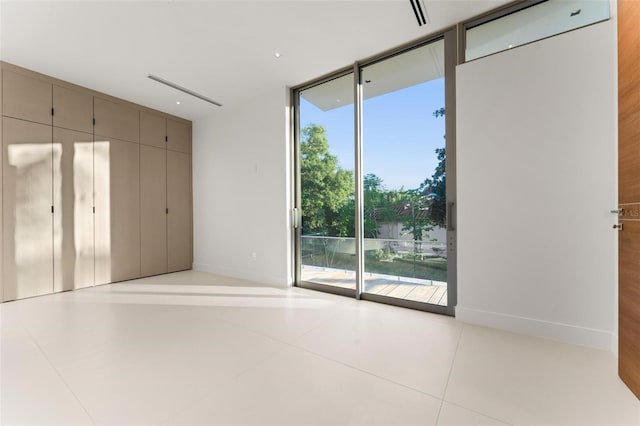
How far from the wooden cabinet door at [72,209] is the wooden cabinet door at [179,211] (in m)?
1.25

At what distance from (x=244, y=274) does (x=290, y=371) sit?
3.12 meters

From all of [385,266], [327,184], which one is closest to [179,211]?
[327,184]

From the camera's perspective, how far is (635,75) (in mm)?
1699

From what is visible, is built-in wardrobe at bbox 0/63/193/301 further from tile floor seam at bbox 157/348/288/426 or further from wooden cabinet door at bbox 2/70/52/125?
tile floor seam at bbox 157/348/288/426

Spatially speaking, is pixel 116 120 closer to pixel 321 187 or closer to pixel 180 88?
pixel 180 88

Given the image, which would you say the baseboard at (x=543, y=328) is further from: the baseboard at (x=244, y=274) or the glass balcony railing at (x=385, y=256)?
the baseboard at (x=244, y=274)

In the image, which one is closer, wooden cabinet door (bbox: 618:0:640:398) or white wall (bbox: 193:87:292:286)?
wooden cabinet door (bbox: 618:0:640:398)

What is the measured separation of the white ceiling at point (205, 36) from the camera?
8.73 ft

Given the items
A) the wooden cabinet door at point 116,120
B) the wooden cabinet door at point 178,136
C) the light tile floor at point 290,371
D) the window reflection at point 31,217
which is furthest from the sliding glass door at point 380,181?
the window reflection at point 31,217

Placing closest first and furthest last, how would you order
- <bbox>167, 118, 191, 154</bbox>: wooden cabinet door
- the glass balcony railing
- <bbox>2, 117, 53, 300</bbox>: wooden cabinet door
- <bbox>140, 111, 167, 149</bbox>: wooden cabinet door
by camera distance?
the glass balcony railing → <bbox>2, 117, 53, 300</bbox>: wooden cabinet door → <bbox>140, 111, 167, 149</bbox>: wooden cabinet door → <bbox>167, 118, 191, 154</bbox>: wooden cabinet door

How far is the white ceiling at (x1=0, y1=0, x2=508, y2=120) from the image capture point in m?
2.66

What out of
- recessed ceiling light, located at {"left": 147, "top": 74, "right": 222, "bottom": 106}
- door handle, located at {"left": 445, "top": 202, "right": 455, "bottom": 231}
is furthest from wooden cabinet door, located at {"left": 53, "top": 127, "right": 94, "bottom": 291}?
door handle, located at {"left": 445, "top": 202, "right": 455, "bottom": 231}

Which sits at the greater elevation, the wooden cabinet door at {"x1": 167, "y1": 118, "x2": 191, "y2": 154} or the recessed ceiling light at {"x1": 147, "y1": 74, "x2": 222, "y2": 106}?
the recessed ceiling light at {"x1": 147, "y1": 74, "x2": 222, "y2": 106}

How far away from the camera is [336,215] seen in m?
4.02
